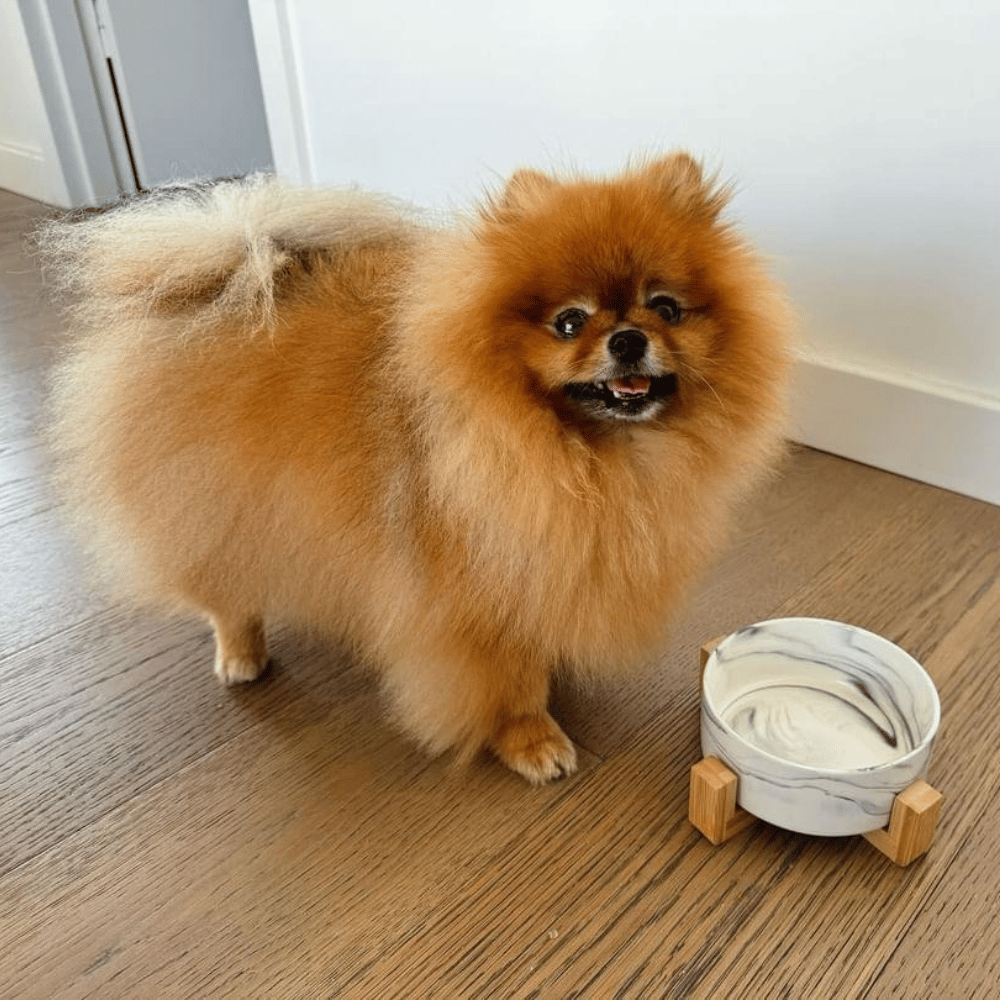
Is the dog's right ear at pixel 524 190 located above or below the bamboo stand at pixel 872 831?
above

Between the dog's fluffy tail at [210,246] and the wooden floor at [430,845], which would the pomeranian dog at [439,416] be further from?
the wooden floor at [430,845]

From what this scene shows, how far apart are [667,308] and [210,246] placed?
1.83 feet

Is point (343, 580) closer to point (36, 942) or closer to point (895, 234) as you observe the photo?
point (36, 942)

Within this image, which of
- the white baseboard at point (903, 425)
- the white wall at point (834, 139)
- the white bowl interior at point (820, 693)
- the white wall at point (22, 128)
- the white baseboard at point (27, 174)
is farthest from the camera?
the white baseboard at point (27, 174)

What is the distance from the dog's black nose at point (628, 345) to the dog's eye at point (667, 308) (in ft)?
0.22

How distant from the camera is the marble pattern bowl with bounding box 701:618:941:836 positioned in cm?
98

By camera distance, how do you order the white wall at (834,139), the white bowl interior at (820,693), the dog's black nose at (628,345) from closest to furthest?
the dog's black nose at (628,345)
the white bowl interior at (820,693)
the white wall at (834,139)

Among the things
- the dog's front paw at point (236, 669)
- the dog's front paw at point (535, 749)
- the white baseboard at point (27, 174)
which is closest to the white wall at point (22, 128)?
the white baseboard at point (27, 174)

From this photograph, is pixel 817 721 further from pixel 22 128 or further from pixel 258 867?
pixel 22 128

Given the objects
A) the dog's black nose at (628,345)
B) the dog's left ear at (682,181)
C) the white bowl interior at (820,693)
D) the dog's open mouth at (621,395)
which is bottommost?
the white bowl interior at (820,693)

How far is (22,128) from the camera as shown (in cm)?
377

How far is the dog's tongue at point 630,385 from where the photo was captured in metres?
0.94

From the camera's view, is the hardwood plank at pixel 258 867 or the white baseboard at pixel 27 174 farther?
the white baseboard at pixel 27 174

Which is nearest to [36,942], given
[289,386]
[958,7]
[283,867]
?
[283,867]
